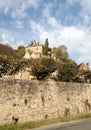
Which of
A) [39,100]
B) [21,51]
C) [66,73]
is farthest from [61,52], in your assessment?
[39,100]

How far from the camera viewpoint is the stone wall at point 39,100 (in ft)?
71.2

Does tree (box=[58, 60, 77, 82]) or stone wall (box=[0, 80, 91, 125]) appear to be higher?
tree (box=[58, 60, 77, 82])

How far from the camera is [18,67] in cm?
3073

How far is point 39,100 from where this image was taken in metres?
25.1

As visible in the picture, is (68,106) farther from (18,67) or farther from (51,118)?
(18,67)

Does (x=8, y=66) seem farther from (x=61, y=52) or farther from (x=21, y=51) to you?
(x=61, y=52)

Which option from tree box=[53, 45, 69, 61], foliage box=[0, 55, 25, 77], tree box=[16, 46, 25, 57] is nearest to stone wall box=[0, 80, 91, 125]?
foliage box=[0, 55, 25, 77]

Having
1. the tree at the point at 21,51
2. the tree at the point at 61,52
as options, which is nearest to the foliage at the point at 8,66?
the tree at the point at 21,51

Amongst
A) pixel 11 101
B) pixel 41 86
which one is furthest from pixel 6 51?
pixel 11 101

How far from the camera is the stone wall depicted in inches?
854

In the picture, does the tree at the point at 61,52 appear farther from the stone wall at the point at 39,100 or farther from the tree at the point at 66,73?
the stone wall at the point at 39,100

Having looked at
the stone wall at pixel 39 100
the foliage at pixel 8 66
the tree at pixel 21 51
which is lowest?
the stone wall at pixel 39 100

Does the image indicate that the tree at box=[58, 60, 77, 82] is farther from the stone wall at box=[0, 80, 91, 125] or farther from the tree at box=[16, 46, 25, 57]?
the tree at box=[16, 46, 25, 57]

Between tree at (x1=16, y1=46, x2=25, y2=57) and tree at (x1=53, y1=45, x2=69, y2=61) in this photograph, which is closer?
tree at (x1=16, y1=46, x2=25, y2=57)
